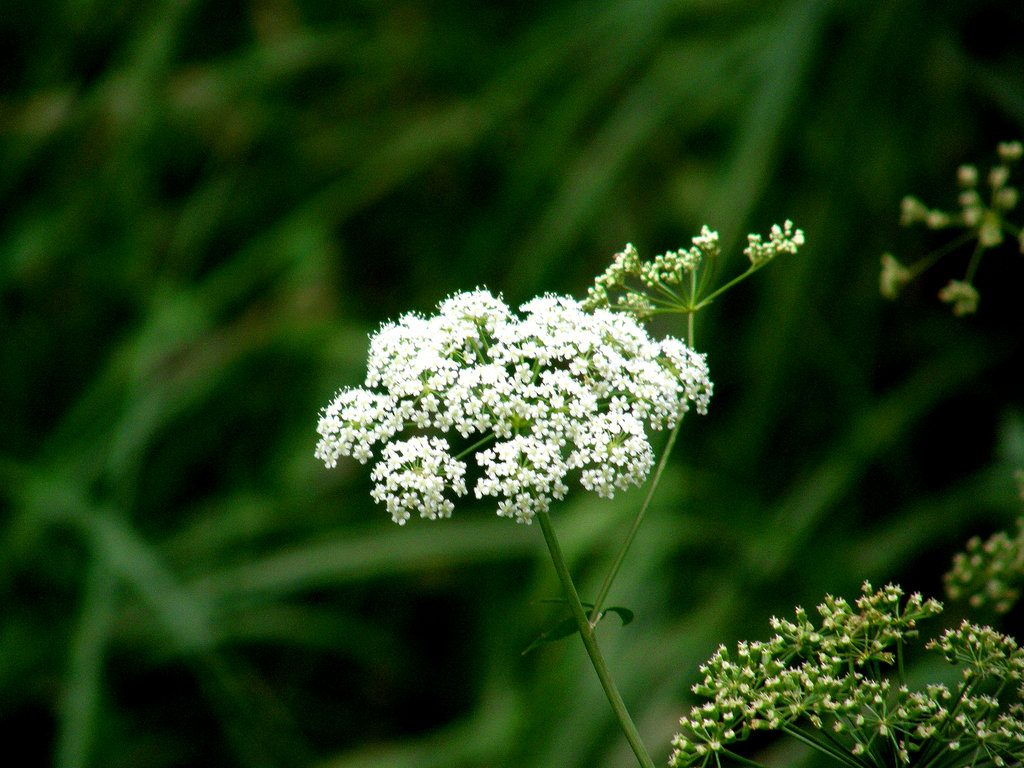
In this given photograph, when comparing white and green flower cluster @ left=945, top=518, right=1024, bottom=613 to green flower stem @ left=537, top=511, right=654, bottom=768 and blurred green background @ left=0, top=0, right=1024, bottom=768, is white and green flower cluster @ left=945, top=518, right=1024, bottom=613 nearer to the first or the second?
green flower stem @ left=537, top=511, right=654, bottom=768

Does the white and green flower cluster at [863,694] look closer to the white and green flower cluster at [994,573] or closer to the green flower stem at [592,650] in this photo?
the green flower stem at [592,650]

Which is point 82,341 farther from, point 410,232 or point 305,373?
point 410,232

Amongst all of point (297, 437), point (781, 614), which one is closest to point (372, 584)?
point (297, 437)

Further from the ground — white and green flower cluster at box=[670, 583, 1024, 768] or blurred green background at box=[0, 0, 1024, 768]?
blurred green background at box=[0, 0, 1024, 768]

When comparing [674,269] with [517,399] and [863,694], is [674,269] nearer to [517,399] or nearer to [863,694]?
[517,399]

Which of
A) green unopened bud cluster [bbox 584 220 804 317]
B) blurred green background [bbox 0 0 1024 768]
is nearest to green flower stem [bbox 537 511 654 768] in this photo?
green unopened bud cluster [bbox 584 220 804 317]

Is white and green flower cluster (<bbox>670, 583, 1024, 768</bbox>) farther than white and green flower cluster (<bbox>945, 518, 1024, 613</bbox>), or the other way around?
white and green flower cluster (<bbox>945, 518, 1024, 613</bbox>)
